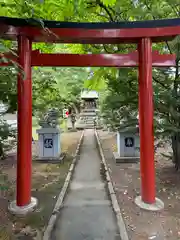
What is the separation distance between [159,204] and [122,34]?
3482mm

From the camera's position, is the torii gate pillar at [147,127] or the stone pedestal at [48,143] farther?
the stone pedestal at [48,143]

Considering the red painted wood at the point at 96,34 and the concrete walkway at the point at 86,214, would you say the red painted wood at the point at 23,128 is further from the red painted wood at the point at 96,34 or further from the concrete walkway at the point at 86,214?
the concrete walkway at the point at 86,214

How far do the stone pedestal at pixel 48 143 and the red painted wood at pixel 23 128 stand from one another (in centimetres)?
439

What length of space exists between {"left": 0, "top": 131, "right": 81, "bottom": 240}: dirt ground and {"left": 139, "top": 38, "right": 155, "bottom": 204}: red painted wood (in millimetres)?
1980

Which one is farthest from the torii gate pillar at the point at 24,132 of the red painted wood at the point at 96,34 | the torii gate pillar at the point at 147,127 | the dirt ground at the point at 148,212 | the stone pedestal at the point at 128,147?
the stone pedestal at the point at 128,147

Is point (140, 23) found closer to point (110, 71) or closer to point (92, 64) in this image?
point (92, 64)

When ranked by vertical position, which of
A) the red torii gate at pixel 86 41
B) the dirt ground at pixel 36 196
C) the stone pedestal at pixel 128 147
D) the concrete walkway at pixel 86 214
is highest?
the red torii gate at pixel 86 41

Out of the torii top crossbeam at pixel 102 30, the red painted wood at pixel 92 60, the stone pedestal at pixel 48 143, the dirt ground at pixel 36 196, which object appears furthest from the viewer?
the stone pedestal at pixel 48 143

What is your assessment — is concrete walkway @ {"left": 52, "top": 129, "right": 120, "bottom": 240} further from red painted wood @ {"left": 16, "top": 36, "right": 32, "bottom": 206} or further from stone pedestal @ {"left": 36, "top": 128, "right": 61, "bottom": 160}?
stone pedestal @ {"left": 36, "top": 128, "right": 61, "bottom": 160}

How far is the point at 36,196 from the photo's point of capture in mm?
5004

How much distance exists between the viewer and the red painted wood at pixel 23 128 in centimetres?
427

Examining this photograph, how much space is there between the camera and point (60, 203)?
460 centimetres

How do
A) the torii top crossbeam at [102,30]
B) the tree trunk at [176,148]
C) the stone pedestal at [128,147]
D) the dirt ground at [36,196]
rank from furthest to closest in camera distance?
1. the stone pedestal at [128,147]
2. the tree trunk at [176,148]
3. the torii top crossbeam at [102,30]
4. the dirt ground at [36,196]

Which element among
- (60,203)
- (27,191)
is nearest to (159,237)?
(60,203)
